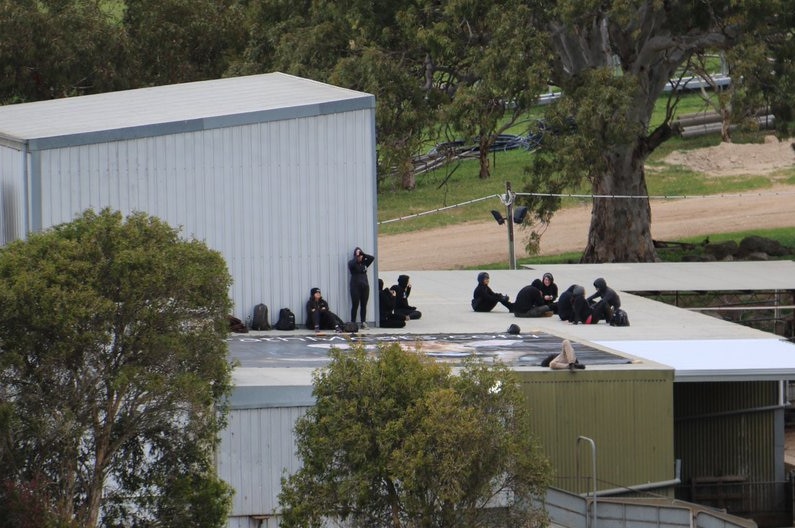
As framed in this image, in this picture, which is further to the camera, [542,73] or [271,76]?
[542,73]

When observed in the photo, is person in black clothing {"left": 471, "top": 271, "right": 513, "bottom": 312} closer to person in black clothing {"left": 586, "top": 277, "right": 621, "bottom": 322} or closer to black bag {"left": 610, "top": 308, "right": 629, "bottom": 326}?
person in black clothing {"left": 586, "top": 277, "right": 621, "bottom": 322}

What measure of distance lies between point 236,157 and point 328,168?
1.68 m

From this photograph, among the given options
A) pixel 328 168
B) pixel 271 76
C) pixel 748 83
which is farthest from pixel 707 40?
pixel 328 168

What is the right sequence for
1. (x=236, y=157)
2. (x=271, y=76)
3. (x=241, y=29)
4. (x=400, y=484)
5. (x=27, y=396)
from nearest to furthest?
(x=27, y=396)
(x=400, y=484)
(x=236, y=157)
(x=271, y=76)
(x=241, y=29)

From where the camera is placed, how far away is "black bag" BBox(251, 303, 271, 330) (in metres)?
25.2

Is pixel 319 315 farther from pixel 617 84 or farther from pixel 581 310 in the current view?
pixel 617 84

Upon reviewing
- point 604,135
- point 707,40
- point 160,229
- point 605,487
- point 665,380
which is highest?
point 707,40

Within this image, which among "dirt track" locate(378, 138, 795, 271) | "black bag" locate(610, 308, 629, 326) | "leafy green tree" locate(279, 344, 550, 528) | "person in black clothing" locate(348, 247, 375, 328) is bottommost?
"leafy green tree" locate(279, 344, 550, 528)

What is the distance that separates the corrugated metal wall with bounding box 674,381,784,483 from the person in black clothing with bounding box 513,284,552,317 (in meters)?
3.31

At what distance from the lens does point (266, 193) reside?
25484 millimetres

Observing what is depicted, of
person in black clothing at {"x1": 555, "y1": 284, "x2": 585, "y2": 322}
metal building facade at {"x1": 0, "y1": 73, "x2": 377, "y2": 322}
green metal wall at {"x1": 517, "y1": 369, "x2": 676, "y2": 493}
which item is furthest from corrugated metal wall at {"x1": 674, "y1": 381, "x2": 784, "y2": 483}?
metal building facade at {"x1": 0, "y1": 73, "x2": 377, "y2": 322}

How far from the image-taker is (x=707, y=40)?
36.6m

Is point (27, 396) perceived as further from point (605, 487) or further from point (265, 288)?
point (265, 288)

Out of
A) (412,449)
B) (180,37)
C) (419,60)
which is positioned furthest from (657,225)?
(412,449)
